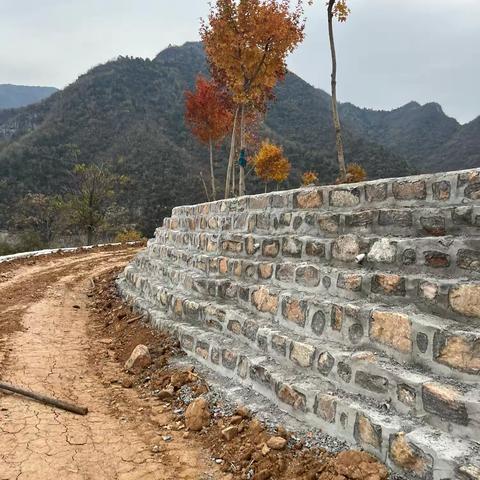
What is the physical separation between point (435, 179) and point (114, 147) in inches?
1952

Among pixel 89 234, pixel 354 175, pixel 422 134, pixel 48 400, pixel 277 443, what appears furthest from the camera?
pixel 422 134

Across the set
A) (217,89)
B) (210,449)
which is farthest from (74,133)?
(210,449)

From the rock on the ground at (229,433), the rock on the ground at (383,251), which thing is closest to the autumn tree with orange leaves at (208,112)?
the rock on the ground at (383,251)

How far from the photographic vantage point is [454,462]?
2369 millimetres

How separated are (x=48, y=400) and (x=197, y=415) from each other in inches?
60.1

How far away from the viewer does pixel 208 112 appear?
22.4m

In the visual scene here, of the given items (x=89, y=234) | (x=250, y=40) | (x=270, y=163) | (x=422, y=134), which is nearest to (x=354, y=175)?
(x=250, y=40)

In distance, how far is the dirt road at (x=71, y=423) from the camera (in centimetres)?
329

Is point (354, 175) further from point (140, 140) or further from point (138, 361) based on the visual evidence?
point (140, 140)

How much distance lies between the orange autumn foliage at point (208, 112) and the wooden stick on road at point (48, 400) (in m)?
Result: 19.0

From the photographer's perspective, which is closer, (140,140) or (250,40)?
(250,40)

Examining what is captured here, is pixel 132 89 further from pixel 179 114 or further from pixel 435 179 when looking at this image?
pixel 435 179

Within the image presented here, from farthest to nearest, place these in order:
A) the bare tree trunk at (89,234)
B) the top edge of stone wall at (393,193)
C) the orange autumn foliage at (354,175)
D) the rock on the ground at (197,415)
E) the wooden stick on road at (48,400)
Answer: the bare tree trunk at (89,234), the orange autumn foliage at (354,175), the wooden stick on road at (48,400), the rock on the ground at (197,415), the top edge of stone wall at (393,193)

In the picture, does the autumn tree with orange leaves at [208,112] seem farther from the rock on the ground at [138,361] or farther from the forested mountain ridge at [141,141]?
the rock on the ground at [138,361]
